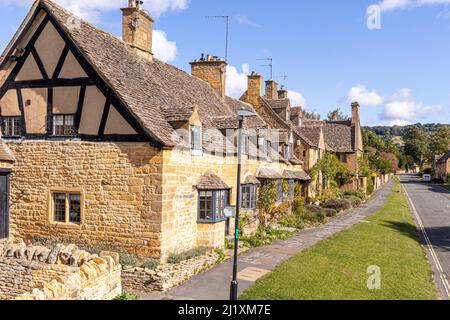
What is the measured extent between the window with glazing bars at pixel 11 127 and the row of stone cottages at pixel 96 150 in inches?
1.7

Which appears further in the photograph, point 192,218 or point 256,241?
point 256,241

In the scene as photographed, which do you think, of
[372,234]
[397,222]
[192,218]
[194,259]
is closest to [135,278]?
[194,259]

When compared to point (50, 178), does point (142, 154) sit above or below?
above

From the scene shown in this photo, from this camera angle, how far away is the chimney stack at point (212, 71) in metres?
28.1

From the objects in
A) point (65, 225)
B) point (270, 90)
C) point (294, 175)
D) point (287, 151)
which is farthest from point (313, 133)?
point (65, 225)

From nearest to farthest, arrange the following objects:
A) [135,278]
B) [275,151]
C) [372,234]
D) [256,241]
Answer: [135,278] → [256,241] → [372,234] → [275,151]

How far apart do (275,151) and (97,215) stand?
16.9 m

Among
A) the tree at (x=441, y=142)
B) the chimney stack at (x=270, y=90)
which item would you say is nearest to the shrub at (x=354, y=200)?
the chimney stack at (x=270, y=90)

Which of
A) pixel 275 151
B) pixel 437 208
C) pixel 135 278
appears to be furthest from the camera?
pixel 437 208

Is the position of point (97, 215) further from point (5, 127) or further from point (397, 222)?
point (397, 222)

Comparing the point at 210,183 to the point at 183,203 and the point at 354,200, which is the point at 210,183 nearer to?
the point at 183,203

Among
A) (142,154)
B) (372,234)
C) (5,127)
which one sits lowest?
(372,234)

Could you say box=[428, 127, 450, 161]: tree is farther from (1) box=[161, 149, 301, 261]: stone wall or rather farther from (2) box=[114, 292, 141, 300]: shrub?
(2) box=[114, 292, 141, 300]: shrub

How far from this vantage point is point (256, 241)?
20344 millimetres
